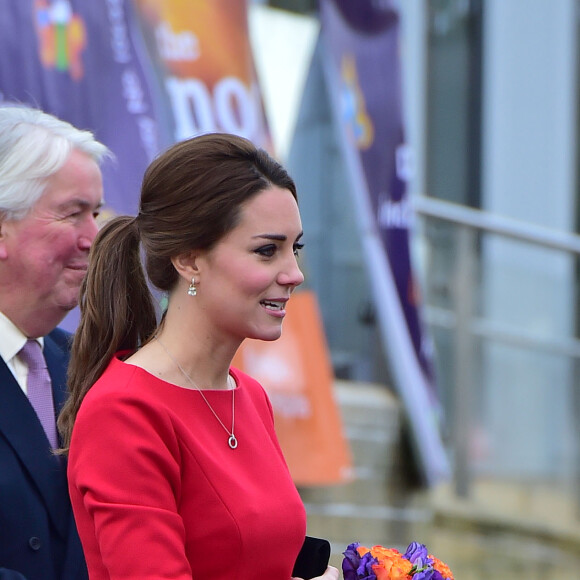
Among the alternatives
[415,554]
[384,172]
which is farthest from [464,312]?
[415,554]

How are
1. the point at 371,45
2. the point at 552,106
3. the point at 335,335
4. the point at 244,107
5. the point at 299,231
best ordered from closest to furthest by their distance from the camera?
the point at 299,231, the point at 244,107, the point at 371,45, the point at 335,335, the point at 552,106

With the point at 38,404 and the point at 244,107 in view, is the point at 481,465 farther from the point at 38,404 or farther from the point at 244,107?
the point at 38,404

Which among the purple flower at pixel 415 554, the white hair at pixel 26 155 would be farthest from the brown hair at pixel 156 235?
the purple flower at pixel 415 554

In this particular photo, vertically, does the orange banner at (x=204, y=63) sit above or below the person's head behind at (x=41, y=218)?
below

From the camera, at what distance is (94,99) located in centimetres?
323

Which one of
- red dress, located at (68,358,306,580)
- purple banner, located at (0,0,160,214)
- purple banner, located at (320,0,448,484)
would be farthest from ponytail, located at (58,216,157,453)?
purple banner, located at (320,0,448,484)

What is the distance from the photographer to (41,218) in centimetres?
204

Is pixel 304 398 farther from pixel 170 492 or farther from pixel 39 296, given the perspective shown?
pixel 170 492

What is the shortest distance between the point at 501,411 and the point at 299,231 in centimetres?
442

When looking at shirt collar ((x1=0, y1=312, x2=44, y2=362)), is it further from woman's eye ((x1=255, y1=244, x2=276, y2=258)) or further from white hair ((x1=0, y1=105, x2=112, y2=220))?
woman's eye ((x1=255, y1=244, x2=276, y2=258))

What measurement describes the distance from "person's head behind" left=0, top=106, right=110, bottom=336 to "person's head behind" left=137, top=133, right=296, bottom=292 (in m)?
0.35

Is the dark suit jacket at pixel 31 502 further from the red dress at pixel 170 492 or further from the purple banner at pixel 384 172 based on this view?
the purple banner at pixel 384 172

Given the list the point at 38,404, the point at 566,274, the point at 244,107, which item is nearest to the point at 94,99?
the point at 244,107

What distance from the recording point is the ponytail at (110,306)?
6.02 ft
